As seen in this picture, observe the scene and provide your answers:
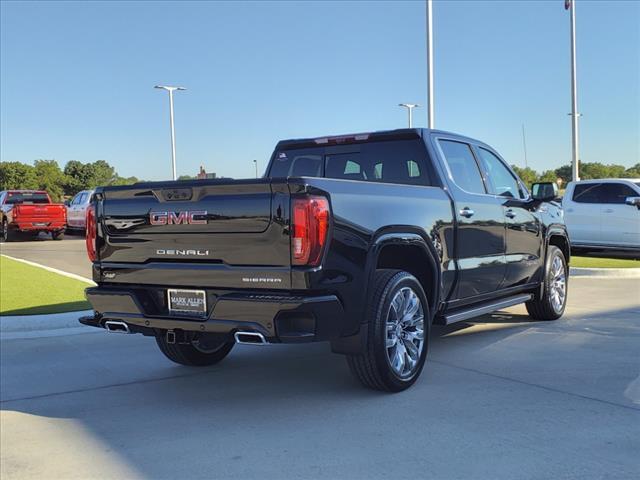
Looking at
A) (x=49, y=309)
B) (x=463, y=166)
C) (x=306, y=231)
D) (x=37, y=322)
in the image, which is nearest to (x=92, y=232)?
(x=306, y=231)

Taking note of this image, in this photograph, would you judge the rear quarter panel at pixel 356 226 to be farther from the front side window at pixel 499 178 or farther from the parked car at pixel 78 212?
the parked car at pixel 78 212

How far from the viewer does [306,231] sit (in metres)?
4.05

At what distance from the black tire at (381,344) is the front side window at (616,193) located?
11.3 meters

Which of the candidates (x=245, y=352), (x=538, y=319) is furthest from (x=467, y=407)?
(x=538, y=319)

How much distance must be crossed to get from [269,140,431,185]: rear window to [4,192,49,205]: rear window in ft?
64.2

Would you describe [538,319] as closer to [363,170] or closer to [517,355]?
[517,355]

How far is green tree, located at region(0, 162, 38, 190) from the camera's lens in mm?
84875

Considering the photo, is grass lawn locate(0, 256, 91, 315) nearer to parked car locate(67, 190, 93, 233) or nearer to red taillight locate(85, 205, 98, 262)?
red taillight locate(85, 205, 98, 262)

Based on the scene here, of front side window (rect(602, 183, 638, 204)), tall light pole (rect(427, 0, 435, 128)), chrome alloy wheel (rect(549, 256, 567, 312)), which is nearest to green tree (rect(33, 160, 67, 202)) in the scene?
tall light pole (rect(427, 0, 435, 128))

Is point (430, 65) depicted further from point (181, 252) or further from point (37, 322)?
point (181, 252)

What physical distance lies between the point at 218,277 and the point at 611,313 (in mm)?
5736

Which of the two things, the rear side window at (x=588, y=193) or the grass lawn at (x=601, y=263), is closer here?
the grass lawn at (x=601, y=263)

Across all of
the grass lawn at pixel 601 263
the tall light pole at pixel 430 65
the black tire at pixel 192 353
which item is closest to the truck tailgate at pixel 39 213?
the tall light pole at pixel 430 65

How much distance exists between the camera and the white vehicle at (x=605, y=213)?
14328 mm
